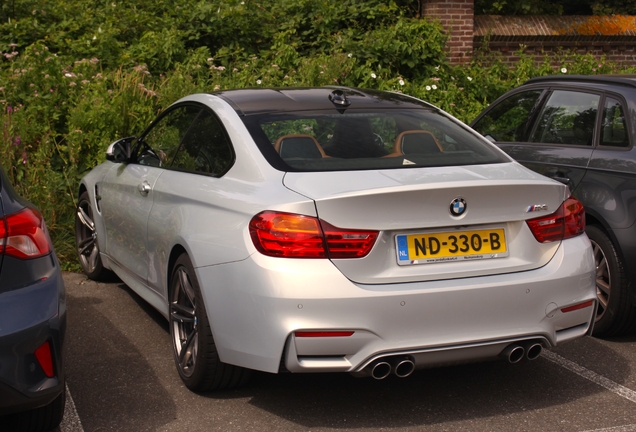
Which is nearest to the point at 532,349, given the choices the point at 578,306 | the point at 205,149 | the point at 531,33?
the point at 578,306

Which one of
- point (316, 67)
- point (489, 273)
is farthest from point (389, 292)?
point (316, 67)

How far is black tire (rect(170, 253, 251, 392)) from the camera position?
168 inches

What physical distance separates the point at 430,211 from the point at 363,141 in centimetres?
85

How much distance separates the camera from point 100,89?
9.20m

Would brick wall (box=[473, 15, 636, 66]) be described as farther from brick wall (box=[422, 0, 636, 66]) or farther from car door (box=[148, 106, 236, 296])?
car door (box=[148, 106, 236, 296])

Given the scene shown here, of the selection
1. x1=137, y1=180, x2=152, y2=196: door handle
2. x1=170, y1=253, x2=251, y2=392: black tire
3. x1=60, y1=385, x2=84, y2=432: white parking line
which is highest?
x1=137, y1=180, x2=152, y2=196: door handle

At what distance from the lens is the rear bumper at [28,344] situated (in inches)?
131

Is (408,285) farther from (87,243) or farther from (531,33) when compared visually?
(531,33)

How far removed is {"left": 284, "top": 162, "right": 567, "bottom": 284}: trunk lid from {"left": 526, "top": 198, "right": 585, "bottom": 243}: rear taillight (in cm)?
3

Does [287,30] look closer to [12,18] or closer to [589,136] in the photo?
[12,18]

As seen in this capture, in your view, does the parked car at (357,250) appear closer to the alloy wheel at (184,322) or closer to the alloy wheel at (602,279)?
the alloy wheel at (184,322)

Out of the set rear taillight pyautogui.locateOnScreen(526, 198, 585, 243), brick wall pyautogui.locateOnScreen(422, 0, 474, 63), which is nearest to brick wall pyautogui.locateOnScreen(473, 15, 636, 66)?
brick wall pyautogui.locateOnScreen(422, 0, 474, 63)

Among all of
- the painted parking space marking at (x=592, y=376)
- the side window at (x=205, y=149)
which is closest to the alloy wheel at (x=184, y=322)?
the side window at (x=205, y=149)

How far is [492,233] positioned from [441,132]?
106 centimetres
